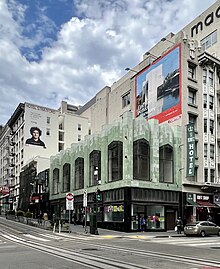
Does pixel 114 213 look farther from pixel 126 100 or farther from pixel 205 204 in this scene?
pixel 126 100

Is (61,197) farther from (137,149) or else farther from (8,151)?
(8,151)

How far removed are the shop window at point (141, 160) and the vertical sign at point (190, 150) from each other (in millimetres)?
4954

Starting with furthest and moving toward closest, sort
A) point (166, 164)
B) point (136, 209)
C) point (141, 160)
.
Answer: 1. point (166, 164)
2. point (141, 160)
3. point (136, 209)

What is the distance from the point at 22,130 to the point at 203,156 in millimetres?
56415

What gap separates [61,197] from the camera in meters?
54.0

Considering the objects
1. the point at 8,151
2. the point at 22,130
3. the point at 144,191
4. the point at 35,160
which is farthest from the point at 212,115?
the point at 8,151

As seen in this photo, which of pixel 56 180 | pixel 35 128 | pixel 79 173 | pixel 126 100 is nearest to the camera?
pixel 79 173

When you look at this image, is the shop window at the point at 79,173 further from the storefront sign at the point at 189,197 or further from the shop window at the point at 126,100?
the storefront sign at the point at 189,197

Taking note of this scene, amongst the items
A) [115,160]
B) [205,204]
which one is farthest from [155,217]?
[205,204]

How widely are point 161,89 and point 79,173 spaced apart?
49.5ft

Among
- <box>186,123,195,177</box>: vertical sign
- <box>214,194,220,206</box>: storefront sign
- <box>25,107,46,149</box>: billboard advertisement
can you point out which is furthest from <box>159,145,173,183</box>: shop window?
<box>25,107,46,149</box>: billboard advertisement

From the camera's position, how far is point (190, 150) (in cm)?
4031

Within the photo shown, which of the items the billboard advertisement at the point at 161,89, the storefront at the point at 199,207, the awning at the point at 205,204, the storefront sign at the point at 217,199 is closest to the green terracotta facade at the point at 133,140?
the storefront at the point at 199,207

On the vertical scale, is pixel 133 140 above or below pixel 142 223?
above
